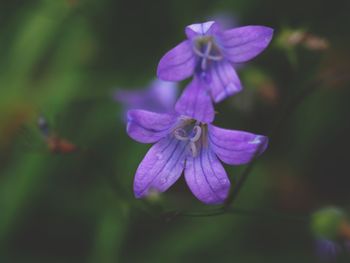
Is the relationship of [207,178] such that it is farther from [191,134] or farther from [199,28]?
[199,28]

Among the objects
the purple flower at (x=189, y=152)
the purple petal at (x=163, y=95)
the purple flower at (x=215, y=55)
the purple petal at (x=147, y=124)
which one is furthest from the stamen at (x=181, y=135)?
the purple petal at (x=163, y=95)

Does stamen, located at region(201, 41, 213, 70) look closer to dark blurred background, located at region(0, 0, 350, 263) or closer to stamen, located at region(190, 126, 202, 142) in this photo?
stamen, located at region(190, 126, 202, 142)

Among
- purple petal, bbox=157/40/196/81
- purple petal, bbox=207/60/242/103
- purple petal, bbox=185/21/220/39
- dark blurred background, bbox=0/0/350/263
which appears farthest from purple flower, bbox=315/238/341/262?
purple petal, bbox=185/21/220/39

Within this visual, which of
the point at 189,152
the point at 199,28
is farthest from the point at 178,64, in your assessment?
the point at 189,152

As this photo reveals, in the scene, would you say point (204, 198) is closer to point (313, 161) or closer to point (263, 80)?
point (263, 80)

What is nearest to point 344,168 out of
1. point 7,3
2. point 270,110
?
point 270,110

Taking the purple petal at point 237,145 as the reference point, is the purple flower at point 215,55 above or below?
above

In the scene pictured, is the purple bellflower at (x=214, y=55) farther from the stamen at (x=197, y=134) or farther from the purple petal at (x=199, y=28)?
the stamen at (x=197, y=134)
